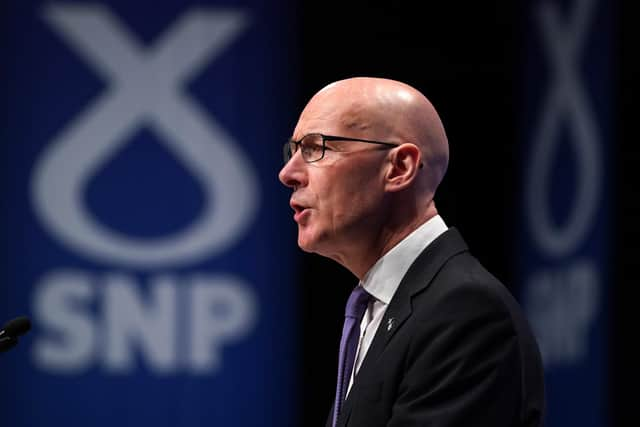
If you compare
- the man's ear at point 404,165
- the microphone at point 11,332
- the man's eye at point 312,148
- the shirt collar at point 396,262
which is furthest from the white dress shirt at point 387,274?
the microphone at point 11,332

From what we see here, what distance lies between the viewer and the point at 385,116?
2303mm

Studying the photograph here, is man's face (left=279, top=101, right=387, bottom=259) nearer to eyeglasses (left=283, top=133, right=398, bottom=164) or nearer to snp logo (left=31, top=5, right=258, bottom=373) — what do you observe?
eyeglasses (left=283, top=133, right=398, bottom=164)

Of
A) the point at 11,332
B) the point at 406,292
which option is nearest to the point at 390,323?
the point at 406,292

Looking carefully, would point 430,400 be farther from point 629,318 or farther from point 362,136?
point 629,318

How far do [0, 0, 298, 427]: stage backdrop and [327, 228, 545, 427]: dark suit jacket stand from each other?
2832 mm

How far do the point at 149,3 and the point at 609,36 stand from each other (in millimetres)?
3077

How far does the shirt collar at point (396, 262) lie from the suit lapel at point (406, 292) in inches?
0.9

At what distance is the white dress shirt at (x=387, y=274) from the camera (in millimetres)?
2256

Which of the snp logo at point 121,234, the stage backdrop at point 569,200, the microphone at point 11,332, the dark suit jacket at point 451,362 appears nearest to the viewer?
the dark suit jacket at point 451,362

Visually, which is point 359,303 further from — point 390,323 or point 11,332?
point 11,332

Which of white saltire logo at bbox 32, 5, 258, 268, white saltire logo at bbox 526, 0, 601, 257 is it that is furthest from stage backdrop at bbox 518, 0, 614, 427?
white saltire logo at bbox 32, 5, 258, 268

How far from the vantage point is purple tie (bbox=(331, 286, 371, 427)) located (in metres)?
2.26

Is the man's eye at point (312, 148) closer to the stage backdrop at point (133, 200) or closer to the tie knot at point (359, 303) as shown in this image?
the tie knot at point (359, 303)

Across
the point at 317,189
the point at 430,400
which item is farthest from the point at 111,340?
the point at 430,400
